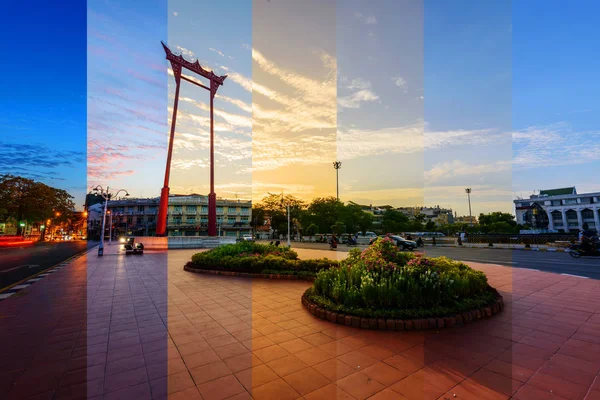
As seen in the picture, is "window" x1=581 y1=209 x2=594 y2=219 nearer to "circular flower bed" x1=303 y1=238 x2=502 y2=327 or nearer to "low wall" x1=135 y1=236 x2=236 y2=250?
"low wall" x1=135 y1=236 x2=236 y2=250

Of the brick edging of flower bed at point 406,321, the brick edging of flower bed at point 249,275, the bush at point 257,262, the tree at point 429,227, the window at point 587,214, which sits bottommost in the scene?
the tree at point 429,227

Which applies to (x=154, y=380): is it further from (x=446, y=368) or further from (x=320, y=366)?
(x=446, y=368)

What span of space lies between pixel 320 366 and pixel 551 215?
3694 inches

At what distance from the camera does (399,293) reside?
5.70 meters

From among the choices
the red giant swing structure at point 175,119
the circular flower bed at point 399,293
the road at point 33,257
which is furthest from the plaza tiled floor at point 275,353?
the red giant swing structure at point 175,119

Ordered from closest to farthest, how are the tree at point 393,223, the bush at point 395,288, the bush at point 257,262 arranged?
the bush at point 395,288
the bush at point 257,262
the tree at point 393,223

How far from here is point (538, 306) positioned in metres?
6.55

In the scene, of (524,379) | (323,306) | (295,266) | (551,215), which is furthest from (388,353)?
(551,215)

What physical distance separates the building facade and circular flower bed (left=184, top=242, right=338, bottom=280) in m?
57.9

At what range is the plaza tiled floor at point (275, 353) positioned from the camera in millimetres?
3316

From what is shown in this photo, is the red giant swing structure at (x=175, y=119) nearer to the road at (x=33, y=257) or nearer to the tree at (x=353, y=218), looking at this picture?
the road at (x=33, y=257)

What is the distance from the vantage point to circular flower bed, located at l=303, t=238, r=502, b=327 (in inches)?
218

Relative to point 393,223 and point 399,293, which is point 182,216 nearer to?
point 393,223

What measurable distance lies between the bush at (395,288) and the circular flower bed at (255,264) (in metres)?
3.40
